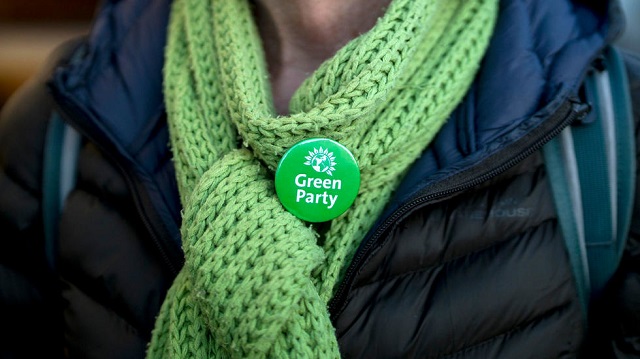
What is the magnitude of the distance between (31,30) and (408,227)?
2495 mm

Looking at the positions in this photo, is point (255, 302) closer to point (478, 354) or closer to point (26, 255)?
point (478, 354)

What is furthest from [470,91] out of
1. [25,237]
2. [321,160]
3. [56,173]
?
[25,237]

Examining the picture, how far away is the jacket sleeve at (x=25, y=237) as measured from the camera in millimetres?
1301

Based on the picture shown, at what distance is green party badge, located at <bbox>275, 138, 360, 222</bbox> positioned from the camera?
3.50ft

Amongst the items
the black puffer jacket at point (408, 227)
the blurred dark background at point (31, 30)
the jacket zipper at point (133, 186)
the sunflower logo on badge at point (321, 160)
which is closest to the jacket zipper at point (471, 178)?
the black puffer jacket at point (408, 227)

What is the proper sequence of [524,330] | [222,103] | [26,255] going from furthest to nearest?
1. [26,255]
2. [222,103]
3. [524,330]

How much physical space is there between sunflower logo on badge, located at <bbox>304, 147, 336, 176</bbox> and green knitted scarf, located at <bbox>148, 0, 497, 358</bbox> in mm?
29

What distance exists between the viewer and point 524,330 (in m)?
1.08

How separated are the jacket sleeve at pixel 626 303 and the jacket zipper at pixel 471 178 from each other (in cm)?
15

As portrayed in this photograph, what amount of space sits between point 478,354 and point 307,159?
42 cm

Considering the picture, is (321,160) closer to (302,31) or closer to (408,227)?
(408,227)

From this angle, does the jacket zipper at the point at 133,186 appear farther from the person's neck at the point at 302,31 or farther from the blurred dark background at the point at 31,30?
the blurred dark background at the point at 31,30

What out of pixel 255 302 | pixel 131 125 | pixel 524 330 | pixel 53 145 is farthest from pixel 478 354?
pixel 53 145

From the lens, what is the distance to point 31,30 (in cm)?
297
